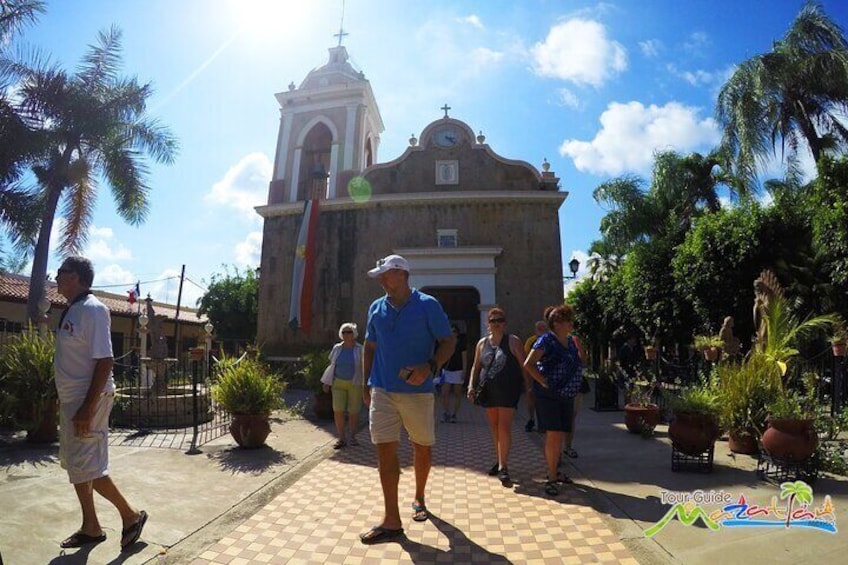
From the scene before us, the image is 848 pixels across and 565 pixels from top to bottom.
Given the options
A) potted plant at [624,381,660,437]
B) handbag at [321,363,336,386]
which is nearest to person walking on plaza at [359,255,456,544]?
handbag at [321,363,336,386]

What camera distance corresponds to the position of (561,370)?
472 centimetres

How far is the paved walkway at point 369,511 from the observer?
3.16 metres

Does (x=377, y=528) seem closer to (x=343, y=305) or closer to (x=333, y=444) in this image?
(x=333, y=444)

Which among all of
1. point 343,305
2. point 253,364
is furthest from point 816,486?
point 343,305

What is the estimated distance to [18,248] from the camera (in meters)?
12.6

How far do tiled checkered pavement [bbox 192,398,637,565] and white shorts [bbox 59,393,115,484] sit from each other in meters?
0.89

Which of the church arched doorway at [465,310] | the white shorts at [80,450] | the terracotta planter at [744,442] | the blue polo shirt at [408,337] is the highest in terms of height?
the church arched doorway at [465,310]

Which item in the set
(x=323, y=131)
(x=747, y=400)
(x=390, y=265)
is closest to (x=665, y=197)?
(x=323, y=131)

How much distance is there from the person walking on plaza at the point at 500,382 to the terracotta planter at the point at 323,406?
14.4 feet

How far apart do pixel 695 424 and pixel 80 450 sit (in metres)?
5.19

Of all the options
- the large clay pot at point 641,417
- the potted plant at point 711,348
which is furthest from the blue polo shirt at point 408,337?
the potted plant at point 711,348

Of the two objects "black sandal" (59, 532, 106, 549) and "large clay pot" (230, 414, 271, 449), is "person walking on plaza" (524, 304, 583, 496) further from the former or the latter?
"large clay pot" (230, 414, 271, 449)

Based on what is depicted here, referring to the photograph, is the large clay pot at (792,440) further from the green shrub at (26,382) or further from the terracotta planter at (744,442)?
the green shrub at (26,382)

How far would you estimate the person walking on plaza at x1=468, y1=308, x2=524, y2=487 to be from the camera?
498cm
